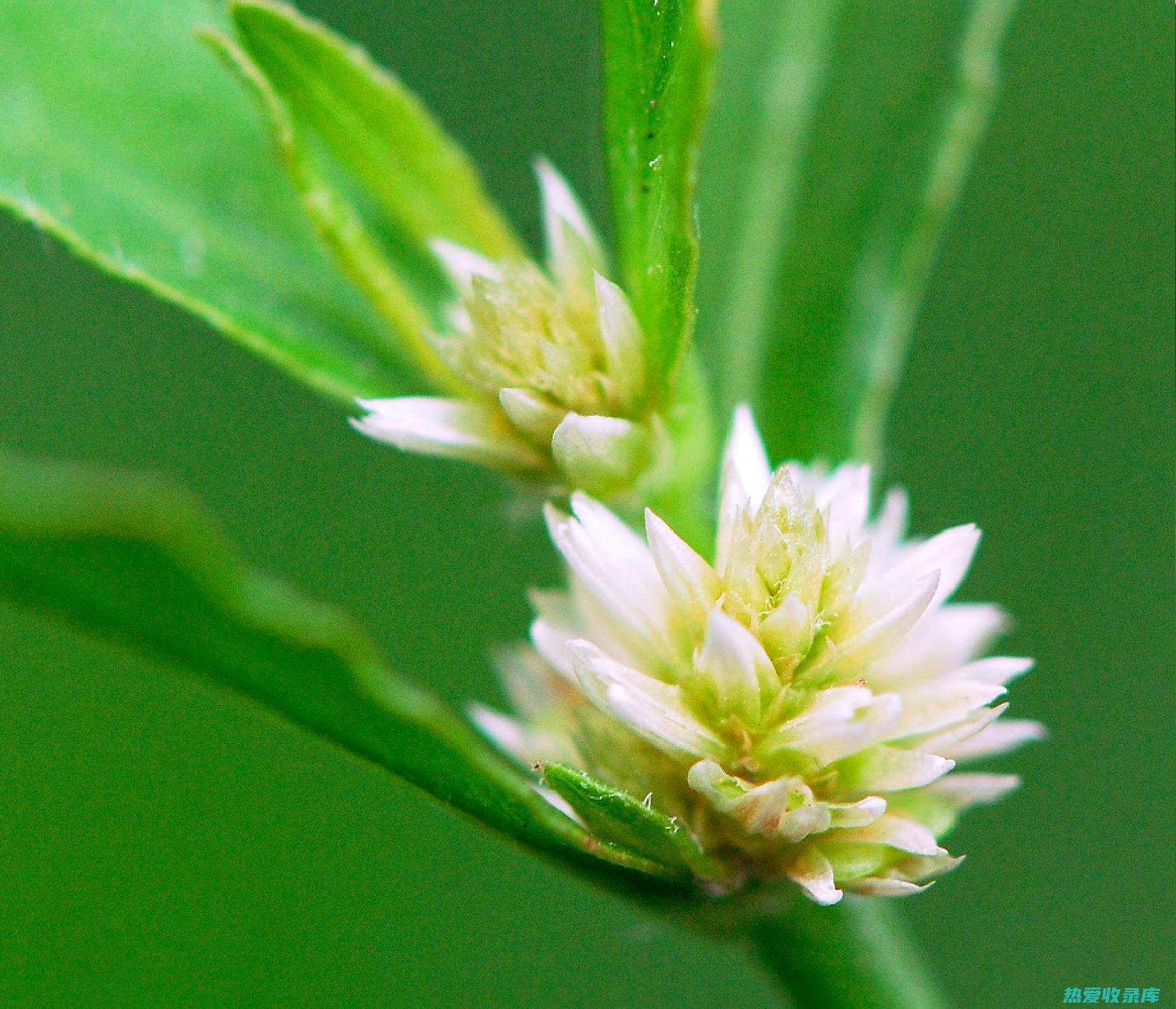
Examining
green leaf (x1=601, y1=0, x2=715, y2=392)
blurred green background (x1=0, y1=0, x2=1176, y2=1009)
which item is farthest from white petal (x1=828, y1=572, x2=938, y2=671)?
blurred green background (x1=0, y1=0, x2=1176, y2=1009)

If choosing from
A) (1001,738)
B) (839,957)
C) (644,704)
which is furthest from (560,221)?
(839,957)

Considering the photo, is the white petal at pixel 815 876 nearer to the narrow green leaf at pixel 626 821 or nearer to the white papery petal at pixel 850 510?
the narrow green leaf at pixel 626 821

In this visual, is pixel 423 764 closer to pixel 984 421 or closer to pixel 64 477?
pixel 64 477

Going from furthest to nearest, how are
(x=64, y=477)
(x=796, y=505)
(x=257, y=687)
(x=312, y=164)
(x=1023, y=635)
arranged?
(x=1023, y=635), (x=312, y=164), (x=796, y=505), (x=257, y=687), (x=64, y=477)

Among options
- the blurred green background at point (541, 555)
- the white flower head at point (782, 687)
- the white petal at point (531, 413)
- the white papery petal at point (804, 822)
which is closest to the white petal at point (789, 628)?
the white flower head at point (782, 687)

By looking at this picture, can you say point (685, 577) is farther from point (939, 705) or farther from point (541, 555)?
point (541, 555)

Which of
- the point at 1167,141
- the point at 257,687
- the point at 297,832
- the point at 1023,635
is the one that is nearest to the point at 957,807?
the point at 257,687
